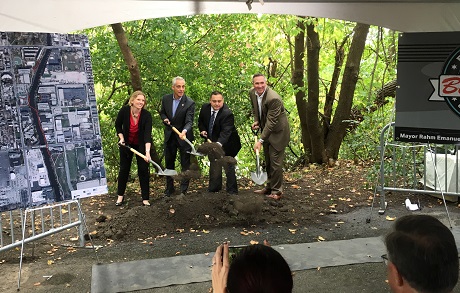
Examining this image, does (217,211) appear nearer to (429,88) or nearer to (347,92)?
(429,88)

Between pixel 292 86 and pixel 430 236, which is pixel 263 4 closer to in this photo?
pixel 430 236

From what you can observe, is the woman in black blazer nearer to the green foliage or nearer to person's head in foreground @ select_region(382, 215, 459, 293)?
the green foliage

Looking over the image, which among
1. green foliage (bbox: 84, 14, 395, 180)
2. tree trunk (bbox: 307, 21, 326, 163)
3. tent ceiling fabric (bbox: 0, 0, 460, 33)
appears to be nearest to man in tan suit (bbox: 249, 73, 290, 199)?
green foliage (bbox: 84, 14, 395, 180)

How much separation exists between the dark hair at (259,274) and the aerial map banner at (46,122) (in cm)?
275

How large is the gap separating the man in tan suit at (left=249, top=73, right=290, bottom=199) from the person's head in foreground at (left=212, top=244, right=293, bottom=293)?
5.38 meters

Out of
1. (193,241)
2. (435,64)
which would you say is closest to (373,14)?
(435,64)

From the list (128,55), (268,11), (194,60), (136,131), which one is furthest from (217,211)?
(194,60)

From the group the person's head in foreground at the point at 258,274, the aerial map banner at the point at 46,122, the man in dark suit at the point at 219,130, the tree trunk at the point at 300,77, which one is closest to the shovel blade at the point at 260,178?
the man in dark suit at the point at 219,130

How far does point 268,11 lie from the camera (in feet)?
14.9

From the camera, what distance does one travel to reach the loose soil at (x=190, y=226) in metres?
4.87

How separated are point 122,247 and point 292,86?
6521 millimetres

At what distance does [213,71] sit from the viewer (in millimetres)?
9109

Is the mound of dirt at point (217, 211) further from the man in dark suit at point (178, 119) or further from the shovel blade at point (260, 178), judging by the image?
the man in dark suit at point (178, 119)

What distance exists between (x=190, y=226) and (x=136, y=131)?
1.73 m
